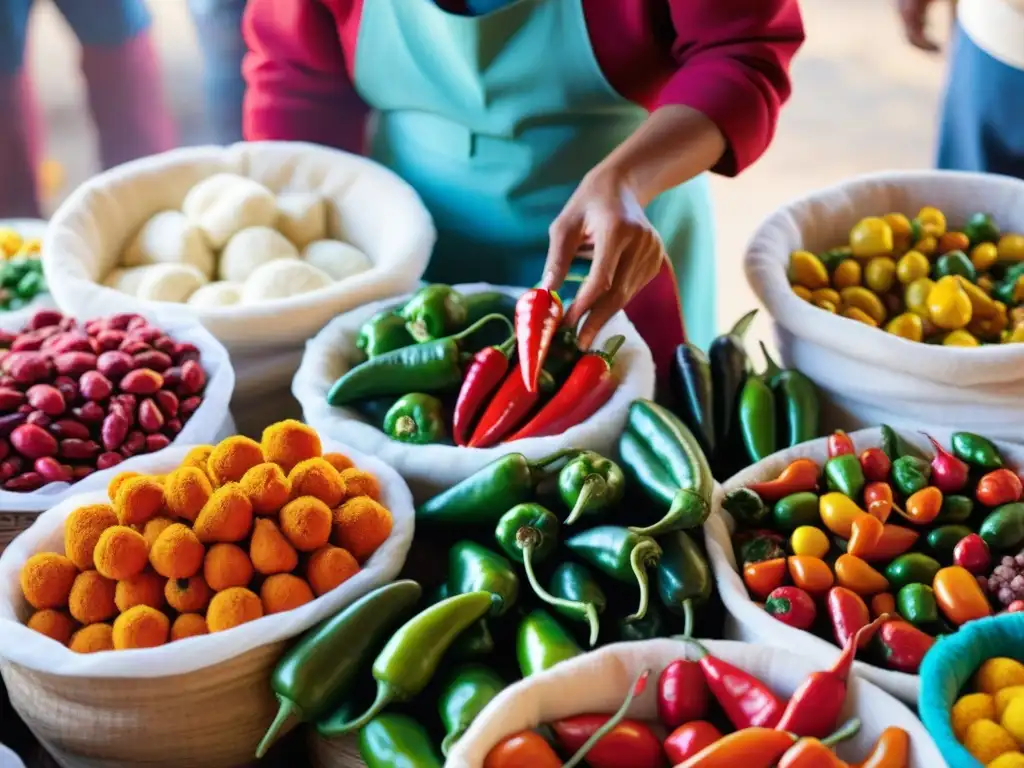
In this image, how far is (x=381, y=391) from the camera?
4.75 feet

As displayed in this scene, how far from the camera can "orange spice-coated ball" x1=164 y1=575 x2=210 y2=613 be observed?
3.57 feet

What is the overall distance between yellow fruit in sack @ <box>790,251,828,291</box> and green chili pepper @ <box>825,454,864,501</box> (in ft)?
1.32

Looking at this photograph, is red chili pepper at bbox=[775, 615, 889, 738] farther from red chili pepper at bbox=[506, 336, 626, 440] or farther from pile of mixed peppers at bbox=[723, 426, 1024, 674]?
red chili pepper at bbox=[506, 336, 626, 440]

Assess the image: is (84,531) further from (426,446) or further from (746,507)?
(746,507)

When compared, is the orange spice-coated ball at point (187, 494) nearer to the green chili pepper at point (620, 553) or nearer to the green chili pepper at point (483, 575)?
the green chili pepper at point (483, 575)

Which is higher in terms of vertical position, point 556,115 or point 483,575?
point 556,115

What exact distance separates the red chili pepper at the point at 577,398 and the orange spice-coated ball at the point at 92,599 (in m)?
0.49

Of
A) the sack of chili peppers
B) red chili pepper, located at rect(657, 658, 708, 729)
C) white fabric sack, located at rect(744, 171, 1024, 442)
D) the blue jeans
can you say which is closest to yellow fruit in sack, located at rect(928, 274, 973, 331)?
white fabric sack, located at rect(744, 171, 1024, 442)

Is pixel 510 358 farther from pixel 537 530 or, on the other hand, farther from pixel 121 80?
pixel 121 80

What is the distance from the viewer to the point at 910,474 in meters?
1.31

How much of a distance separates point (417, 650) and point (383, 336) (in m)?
0.54

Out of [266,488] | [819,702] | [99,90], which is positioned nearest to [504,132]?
[266,488]

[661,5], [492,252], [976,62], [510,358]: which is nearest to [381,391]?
[510,358]

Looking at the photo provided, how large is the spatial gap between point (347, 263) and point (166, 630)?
863 millimetres
